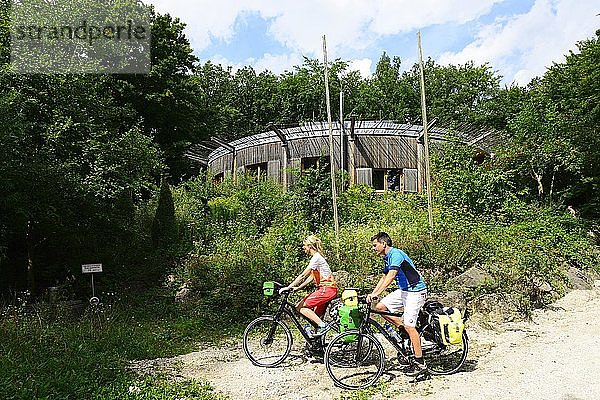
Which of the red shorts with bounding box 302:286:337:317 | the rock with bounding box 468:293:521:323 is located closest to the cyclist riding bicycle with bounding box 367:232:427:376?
the red shorts with bounding box 302:286:337:317

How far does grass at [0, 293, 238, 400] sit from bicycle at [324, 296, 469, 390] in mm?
1676

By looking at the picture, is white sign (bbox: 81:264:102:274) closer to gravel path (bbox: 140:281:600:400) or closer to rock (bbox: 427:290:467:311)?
gravel path (bbox: 140:281:600:400)

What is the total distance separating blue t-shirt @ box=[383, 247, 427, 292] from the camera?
633cm

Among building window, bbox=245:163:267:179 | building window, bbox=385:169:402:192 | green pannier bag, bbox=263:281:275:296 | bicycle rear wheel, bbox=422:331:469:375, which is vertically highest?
building window, bbox=245:163:267:179

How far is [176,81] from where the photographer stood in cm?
3077

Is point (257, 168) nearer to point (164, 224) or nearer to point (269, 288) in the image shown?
point (164, 224)

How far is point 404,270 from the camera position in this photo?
641 centimetres

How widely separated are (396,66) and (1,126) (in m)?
48.0

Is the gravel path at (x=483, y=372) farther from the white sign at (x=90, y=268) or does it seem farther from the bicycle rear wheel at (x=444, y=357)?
the white sign at (x=90, y=268)

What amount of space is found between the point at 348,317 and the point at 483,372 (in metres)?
1.96

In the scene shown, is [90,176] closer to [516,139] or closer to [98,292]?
[98,292]

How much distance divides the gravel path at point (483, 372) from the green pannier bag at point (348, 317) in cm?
74

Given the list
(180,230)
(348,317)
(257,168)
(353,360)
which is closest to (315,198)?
(180,230)

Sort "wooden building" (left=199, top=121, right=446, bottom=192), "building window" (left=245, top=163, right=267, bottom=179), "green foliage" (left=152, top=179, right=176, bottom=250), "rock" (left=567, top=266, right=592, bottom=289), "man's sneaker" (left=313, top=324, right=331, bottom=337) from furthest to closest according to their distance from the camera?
"building window" (left=245, top=163, right=267, bottom=179)
"wooden building" (left=199, top=121, right=446, bottom=192)
"green foliage" (left=152, top=179, right=176, bottom=250)
"rock" (left=567, top=266, right=592, bottom=289)
"man's sneaker" (left=313, top=324, right=331, bottom=337)
